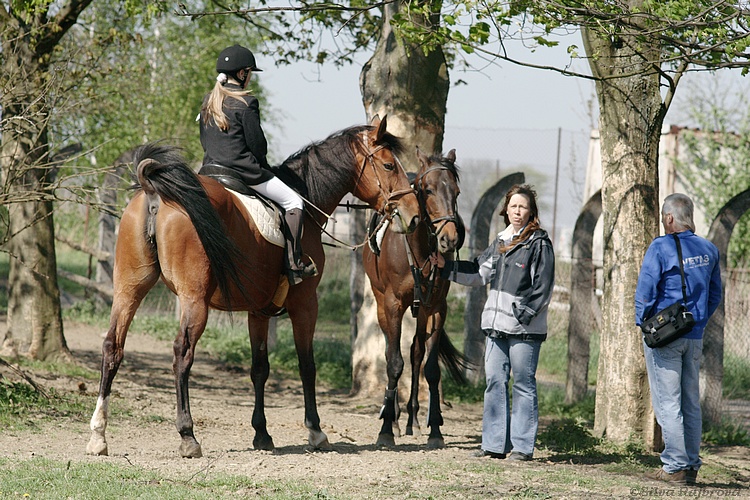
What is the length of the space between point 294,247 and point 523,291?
1787 millimetres

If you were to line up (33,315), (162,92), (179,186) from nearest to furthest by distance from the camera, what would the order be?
(179,186) → (33,315) → (162,92)

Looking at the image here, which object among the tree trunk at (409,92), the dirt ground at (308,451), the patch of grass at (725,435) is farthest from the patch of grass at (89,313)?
the patch of grass at (725,435)

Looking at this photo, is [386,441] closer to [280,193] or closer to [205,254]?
[280,193]

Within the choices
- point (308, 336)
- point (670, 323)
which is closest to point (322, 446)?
point (308, 336)

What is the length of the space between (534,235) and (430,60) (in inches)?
151

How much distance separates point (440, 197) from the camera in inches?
290

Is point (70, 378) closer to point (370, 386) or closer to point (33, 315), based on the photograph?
point (33, 315)

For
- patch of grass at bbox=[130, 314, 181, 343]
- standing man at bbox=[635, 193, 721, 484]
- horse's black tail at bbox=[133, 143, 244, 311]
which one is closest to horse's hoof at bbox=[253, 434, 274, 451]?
horse's black tail at bbox=[133, 143, 244, 311]

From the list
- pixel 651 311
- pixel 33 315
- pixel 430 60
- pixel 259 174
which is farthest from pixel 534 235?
pixel 33 315

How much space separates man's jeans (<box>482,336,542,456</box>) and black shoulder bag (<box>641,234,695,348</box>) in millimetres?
845

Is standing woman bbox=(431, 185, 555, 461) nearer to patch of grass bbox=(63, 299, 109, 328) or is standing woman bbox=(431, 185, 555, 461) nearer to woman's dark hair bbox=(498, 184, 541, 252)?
woman's dark hair bbox=(498, 184, 541, 252)

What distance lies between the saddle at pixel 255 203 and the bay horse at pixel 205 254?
0.06m

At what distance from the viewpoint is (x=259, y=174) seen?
688cm

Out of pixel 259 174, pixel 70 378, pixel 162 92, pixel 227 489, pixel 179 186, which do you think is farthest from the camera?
pixel 162 92
